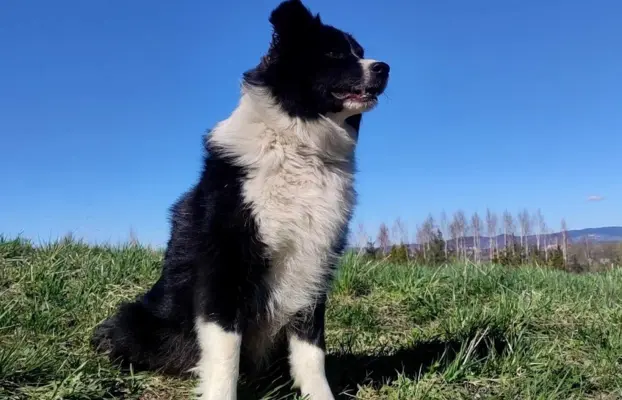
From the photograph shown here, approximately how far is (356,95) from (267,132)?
1.80 feet

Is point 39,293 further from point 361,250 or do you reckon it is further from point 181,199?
point 361,250

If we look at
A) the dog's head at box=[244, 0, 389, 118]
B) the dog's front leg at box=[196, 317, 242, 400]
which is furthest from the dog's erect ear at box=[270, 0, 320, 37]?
the dog's front leg at box=[196, 317, 242, 400]

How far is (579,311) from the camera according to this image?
16.8ft

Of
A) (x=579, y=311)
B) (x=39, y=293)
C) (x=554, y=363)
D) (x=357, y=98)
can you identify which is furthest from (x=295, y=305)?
(x=579, y=311)

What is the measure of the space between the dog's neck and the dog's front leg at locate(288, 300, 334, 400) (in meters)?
0.87

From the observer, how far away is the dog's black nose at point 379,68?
3.12 metres

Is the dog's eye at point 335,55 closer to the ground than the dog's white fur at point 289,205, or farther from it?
farther from it

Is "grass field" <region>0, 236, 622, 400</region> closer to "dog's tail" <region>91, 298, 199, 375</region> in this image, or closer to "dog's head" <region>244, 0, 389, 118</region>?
"dog's tail" <region>91, 298, 199, 375</region>

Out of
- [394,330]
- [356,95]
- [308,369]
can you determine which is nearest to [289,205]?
[356,95]

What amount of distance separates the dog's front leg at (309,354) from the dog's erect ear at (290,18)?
153 centimetres

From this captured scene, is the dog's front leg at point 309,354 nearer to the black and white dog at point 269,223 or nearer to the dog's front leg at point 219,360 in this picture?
the black and white dog at point 269,223

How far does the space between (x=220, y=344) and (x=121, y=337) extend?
38.7 inches

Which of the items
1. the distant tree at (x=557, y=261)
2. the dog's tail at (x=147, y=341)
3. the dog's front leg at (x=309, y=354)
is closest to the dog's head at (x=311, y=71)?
the dog's front leg at (x=309, y=354)

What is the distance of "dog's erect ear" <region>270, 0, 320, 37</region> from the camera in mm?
3141
